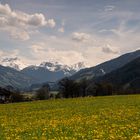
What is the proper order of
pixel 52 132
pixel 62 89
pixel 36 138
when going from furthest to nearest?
pixel 62 89 → pixel 52 132 → pixel 36 138

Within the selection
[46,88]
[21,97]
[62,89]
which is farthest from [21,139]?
[46,88]

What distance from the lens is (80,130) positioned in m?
21.9

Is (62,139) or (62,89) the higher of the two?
(62,89)

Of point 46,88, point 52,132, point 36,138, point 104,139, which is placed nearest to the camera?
point 104,139

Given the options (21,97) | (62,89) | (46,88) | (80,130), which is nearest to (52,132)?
(80,130)

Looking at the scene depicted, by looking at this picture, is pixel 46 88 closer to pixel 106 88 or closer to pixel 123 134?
pixel 106 88

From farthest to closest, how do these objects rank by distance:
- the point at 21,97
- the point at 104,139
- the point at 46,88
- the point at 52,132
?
the point at 46,88
the point at 21,97
the point at 52,132
the point at 104,139

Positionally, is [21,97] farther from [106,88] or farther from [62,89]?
Result: [106,88]

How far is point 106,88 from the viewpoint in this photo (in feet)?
565

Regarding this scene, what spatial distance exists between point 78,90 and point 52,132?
13879cm

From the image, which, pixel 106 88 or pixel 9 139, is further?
pixel 106 88

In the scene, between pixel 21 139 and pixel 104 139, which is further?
pixel 21 139

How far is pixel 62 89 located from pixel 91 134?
5348 inches

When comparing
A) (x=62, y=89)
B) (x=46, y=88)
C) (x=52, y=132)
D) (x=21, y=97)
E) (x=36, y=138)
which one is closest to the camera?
(x=36, y=138)
